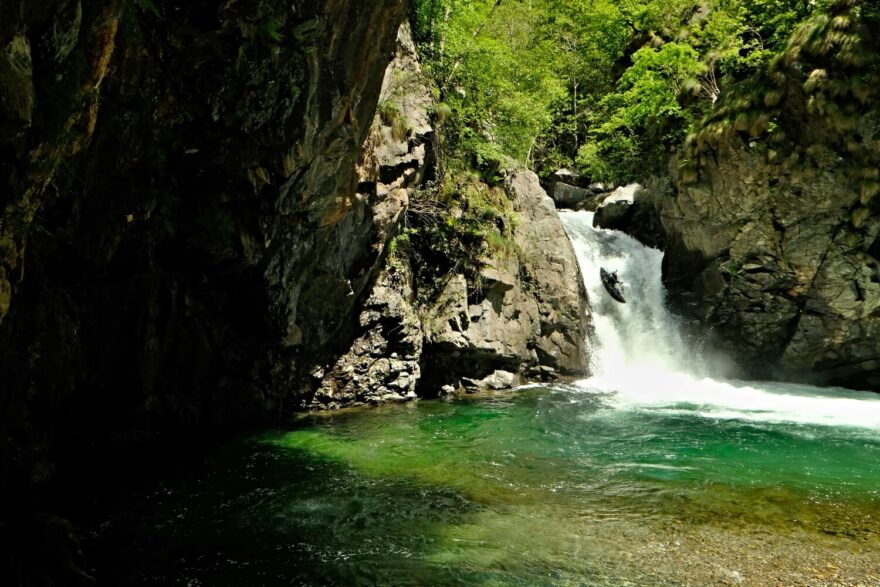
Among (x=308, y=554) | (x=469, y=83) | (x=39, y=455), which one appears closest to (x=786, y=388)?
(x=469, y=83)

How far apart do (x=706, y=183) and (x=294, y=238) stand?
1374 cm

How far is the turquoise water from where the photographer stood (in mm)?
6191

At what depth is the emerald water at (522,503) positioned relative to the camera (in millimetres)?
6211

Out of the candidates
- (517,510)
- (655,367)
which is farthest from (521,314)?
(517,510)

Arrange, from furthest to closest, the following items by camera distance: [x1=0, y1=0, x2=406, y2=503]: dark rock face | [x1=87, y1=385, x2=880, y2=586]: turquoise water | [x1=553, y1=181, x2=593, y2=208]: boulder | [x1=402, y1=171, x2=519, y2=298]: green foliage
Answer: [x1=553, y1=181, x2=593, y2=208]: boulder → [x1=402, y1=171, x2=519, y2=298]: green foliage → [x1=87, y1=385, x2=880, y2=586]: turquoise water → [x1=0, y1=0, x2=406, y2=503]: dark rock face

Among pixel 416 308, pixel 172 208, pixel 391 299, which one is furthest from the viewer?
pixel 416 308

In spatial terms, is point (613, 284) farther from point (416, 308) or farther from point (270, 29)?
point (270, 29)

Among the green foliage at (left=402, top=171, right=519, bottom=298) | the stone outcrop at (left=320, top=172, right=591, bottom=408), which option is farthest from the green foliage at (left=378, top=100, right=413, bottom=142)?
the stone outcrop at (left=320, top=172, right=591, bottom=408)

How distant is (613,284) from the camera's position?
20.9m

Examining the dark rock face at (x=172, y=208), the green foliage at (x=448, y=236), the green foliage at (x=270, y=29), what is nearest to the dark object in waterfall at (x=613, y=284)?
the green foliage at (x=448, y=236)

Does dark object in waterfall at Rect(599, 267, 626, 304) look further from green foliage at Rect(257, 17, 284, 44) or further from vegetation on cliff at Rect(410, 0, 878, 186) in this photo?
green foliage at Rect(257, 17, 284, 44)

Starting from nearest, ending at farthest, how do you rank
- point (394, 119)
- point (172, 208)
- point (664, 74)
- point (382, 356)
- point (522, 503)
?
point (522, 503), point (172, 208), point (394, 119), point (382, 356), point (664, 74)

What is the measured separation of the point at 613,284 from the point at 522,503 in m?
14.1

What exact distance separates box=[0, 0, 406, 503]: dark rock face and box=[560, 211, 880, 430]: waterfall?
866 cm
